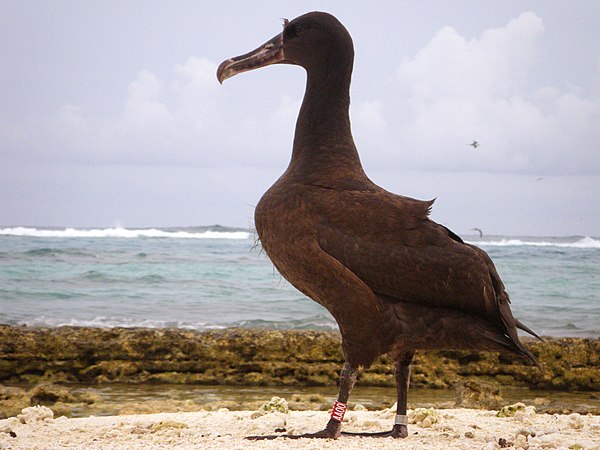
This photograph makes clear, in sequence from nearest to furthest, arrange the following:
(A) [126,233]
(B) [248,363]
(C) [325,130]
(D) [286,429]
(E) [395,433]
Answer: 1. (C) [325,130]
2. (E) [395,433]
3. (D) [286,429]
4. (B) [248,363]
5. (A) [126,233]

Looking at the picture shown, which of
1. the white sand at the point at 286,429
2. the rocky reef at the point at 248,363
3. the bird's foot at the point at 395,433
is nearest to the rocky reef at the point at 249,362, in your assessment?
the rocky reef at the point at 248,363

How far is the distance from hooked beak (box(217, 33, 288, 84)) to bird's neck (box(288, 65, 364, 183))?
0.84 ft

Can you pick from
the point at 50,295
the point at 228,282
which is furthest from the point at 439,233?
the point at 228,282

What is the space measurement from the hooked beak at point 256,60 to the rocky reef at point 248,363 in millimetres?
5588

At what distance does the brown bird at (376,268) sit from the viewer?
4652 mm

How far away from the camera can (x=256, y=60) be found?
5227 mm

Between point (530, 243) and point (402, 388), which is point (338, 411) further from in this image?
point (530, 243)

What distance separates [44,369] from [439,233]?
718 centimetres

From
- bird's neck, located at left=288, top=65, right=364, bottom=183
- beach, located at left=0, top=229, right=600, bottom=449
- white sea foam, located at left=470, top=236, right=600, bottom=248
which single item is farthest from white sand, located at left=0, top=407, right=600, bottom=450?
white sea foam, located at left=470, top=236, right=600, bottom=248

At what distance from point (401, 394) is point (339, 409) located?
1.63ft

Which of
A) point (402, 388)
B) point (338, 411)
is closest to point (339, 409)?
point (338, 411)

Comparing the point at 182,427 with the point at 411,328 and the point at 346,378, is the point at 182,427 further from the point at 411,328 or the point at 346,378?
the point at 411,328

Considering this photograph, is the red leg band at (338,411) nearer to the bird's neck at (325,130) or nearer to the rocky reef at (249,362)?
the bird's neck at (325,130)

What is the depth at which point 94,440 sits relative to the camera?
552cm
